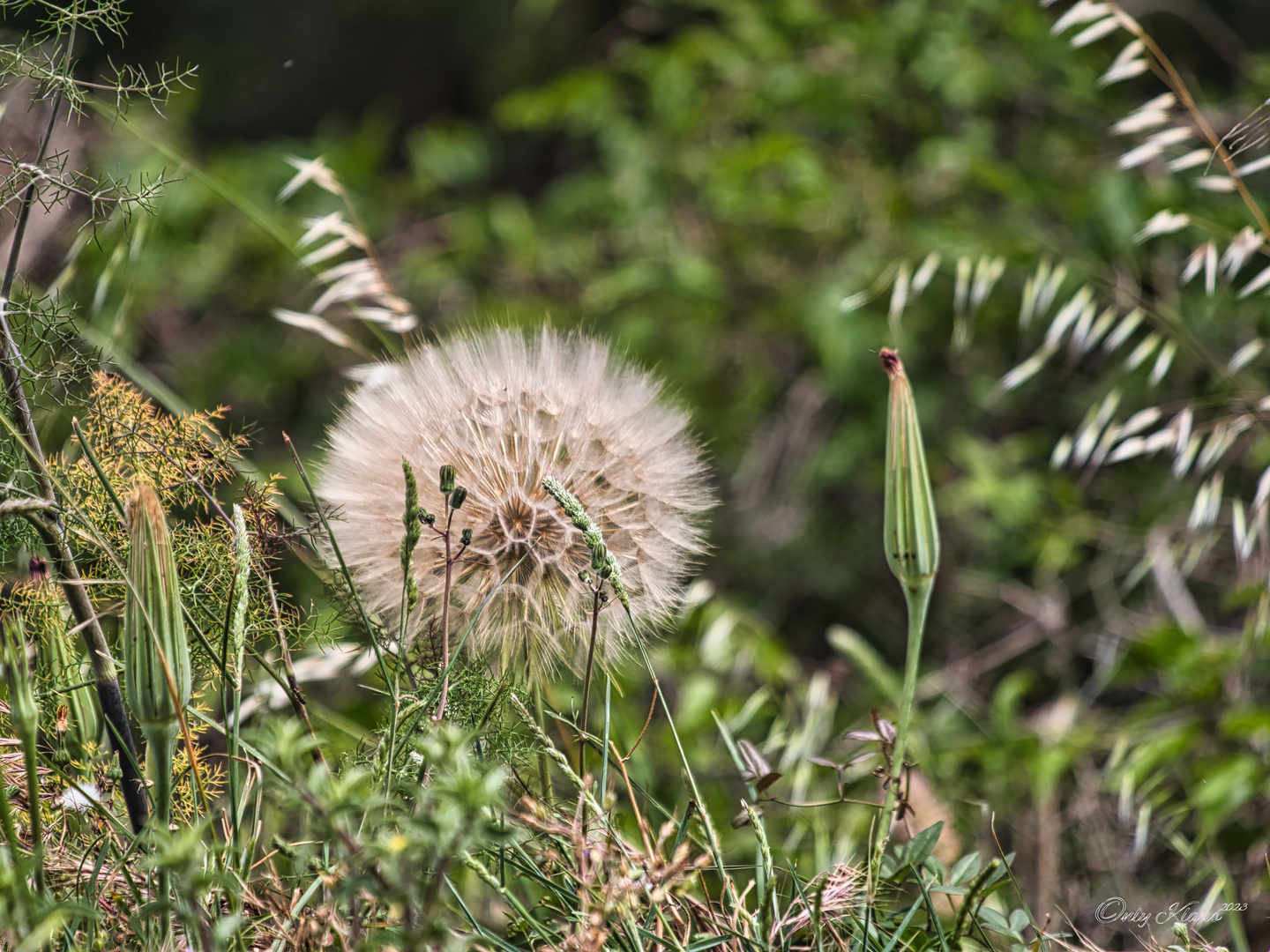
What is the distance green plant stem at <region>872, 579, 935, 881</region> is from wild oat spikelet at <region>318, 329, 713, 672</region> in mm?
191

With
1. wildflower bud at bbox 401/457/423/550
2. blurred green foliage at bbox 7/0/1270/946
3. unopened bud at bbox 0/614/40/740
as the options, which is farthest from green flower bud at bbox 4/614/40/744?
blurred green foliage at bbox 7/0/1270/946

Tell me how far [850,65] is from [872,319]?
1.93 ft

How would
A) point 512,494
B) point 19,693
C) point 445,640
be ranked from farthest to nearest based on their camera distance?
point 512,494 → point 445,640 → point 19,693

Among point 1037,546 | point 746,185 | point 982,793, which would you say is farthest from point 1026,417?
point 982,793

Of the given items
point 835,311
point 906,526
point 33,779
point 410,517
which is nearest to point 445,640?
point 410,517

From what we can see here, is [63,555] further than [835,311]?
No

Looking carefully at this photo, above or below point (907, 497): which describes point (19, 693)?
above

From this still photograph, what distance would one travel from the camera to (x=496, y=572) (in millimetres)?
750

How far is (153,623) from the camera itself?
1.83 ft

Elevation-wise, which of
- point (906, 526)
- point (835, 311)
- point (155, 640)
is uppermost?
point (155, 640)

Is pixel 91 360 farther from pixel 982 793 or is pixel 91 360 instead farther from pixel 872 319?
pixel 872 319

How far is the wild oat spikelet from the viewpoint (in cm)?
75

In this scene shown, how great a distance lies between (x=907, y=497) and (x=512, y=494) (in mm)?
303

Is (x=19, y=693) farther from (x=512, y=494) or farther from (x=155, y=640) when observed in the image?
(x=512, y=494)
